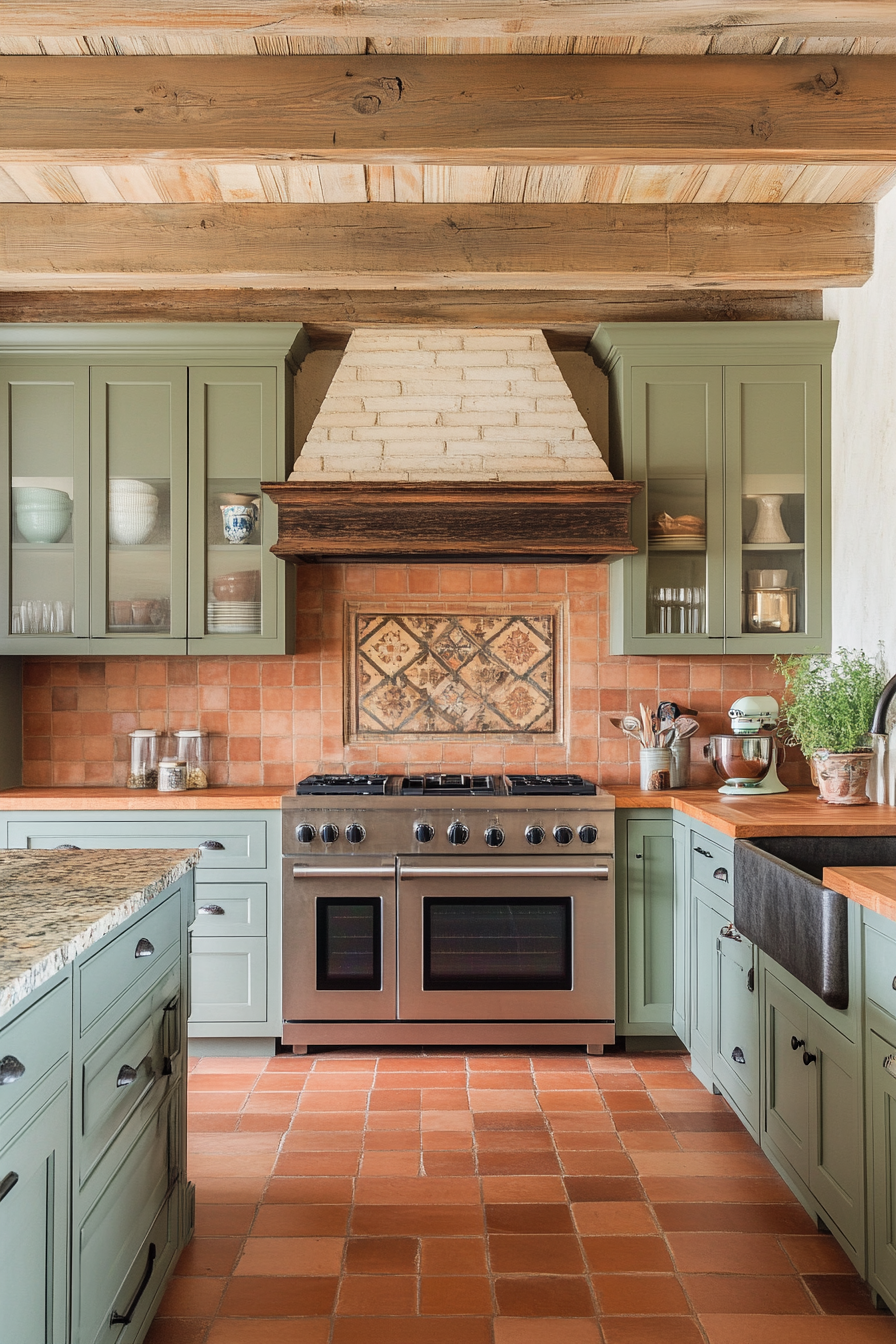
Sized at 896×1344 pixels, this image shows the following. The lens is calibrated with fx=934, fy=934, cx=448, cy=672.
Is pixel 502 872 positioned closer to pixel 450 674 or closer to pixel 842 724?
pixel 450 674

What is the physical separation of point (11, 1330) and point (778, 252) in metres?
3.26

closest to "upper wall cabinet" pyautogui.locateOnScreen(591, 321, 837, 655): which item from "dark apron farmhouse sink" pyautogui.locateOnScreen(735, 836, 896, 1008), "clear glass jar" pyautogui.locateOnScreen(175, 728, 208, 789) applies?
"dark apron farmhouse sink" pyautogui.locateOnScreen(735, 836, 896, 1008)

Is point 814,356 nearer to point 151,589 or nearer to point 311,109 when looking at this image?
point 311,109

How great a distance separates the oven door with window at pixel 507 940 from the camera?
3.24m

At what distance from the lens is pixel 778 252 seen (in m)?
3.00

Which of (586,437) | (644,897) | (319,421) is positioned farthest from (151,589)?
(644,897)

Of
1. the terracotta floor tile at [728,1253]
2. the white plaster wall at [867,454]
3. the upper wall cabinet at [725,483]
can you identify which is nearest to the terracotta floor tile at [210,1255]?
the terracotta floor tile at [728,1253]

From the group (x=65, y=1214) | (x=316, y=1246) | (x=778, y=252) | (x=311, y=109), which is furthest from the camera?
(x=778, y=252)

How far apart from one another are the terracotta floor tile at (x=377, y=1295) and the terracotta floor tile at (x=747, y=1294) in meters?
0.59

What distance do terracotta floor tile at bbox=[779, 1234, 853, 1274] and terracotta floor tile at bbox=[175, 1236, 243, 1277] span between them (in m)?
1.25

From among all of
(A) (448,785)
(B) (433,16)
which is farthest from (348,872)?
(B) (433,16)

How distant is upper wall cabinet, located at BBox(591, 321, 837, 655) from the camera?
3475mm

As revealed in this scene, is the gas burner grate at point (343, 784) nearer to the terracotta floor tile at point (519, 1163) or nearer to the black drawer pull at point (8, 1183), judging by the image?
the terracotta floor tile at point (519, 1163)

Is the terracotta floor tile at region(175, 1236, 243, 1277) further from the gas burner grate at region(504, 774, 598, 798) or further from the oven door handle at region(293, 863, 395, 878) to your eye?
the gas burner grate at region(504, 774, 598, 798)
